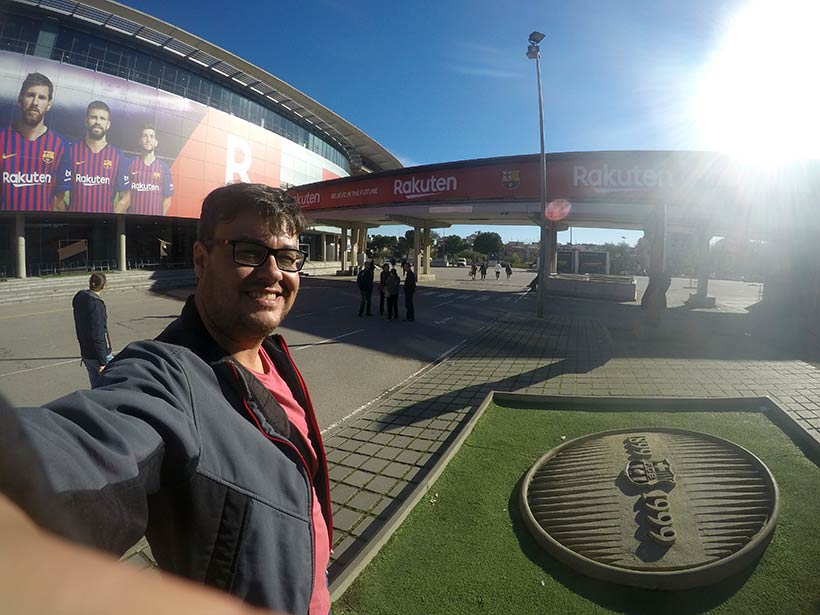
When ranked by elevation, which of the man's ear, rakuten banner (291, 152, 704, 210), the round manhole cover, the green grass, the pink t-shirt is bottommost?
the green grass

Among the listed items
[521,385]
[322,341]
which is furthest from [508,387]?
[322,341]

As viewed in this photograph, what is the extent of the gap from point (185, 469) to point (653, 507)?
309 centimetres

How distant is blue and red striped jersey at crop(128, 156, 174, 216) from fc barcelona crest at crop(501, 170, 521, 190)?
22.6 metres

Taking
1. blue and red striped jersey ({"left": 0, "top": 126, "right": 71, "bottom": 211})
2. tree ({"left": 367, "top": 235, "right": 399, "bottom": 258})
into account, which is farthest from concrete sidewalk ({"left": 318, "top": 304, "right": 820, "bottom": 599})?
tree ({"left": 367, "top": 235, "right": 399, "bottom": 258})

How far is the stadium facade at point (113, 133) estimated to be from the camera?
70.7ft

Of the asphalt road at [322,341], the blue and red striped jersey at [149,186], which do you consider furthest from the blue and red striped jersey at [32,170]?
the asphalt road at [322,341]

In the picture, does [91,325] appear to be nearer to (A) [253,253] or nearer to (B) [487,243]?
(A) [253,253]

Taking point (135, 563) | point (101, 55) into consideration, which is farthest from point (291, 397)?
point (101, 55)

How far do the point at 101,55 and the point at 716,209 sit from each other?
117 feet

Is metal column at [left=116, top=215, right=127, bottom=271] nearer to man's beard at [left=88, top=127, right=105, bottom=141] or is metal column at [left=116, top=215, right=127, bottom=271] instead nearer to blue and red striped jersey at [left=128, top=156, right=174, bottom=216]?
blue and red striped jersey at [left=128, top=156, right=174, bottom=216]

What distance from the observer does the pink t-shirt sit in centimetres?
147

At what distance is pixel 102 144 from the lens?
23.9 metres

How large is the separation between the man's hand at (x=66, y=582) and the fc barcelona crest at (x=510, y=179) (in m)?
19.4

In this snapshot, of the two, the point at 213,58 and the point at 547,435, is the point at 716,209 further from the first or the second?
the point at 213,58
